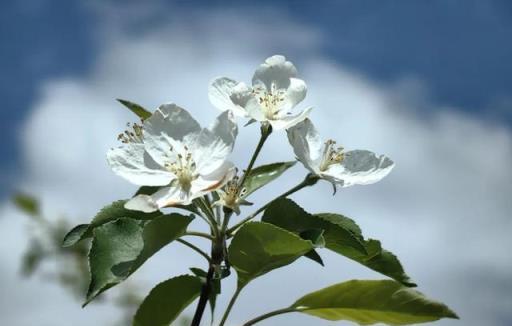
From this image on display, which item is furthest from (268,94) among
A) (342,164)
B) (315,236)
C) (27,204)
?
(27,204)

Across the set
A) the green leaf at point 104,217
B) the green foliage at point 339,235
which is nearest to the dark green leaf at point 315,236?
the green foliage at point 339,235

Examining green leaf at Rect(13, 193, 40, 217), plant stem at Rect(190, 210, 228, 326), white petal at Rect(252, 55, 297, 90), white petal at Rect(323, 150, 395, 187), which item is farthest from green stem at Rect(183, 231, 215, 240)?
green leaf at Rect(13, 193, 40, 217)

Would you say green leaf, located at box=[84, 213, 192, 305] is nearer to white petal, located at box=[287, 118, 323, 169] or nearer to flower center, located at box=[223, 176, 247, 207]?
flower center, located at box=[223, 176, 247, 207]

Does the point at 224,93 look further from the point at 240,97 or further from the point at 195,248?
the point at 195,248

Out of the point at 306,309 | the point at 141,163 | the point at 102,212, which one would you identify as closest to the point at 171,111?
the point at 141,163

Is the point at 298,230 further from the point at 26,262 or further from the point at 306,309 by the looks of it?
the point at 26,262
